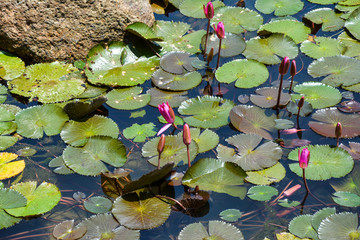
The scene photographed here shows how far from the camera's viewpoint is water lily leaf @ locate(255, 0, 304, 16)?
201 inches

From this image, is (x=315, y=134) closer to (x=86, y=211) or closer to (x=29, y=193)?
(x=86, y=211)

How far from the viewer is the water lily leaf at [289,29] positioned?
469cm

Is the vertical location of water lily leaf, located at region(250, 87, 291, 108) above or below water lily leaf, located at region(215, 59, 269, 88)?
below

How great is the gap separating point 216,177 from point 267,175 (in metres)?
0.39

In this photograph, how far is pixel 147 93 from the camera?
410 cm

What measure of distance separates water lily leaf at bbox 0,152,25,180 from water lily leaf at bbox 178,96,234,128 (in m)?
1.41

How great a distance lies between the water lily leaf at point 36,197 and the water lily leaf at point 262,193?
140cm

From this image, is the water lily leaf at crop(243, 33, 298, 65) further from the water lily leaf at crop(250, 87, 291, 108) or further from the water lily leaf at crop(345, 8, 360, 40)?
the water lily leaf at crop(345, 8, 360, 40)

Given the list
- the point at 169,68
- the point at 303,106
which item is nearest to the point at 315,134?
the point at 303,106

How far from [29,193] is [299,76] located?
107 inches

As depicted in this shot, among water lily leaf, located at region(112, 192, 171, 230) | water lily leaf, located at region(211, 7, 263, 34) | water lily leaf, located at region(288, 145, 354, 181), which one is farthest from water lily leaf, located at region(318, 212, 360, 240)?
water lily leaf, located at region(211, 7, 263, 34)

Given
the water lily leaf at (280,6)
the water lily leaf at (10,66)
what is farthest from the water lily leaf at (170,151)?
the water lily leaf at (280,6)

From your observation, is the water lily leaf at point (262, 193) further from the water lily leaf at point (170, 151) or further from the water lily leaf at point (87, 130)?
the water lily leaf at point (87, 130)

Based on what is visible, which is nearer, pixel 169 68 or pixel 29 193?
pixel 29 193
